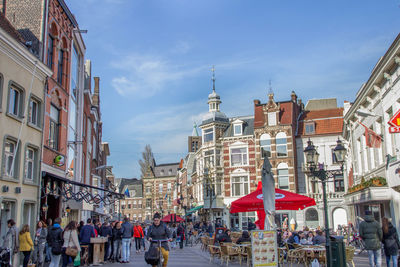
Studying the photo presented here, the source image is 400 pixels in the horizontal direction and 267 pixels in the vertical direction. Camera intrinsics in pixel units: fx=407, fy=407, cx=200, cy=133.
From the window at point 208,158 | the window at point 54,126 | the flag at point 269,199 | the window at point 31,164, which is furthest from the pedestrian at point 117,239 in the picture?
the window at point 208,158

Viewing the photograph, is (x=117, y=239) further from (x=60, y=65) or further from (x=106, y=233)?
(x=60, y=65)

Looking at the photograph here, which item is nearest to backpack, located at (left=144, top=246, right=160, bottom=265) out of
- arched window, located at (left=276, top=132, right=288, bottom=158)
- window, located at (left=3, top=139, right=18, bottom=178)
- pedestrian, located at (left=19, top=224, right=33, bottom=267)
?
pedestrian, located at (left=19, top=224, right=33, bottom=267)

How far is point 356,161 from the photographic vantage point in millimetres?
26062

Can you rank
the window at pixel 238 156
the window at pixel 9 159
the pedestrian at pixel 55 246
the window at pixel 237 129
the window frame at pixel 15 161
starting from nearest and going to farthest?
the pedestrian at pixel 55 246
the window frame at pixel 15 161
the window at pixel 9 159
the window at pixel 238 156
the window at pixel 237 129

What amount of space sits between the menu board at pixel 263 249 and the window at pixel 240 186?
33013 mm

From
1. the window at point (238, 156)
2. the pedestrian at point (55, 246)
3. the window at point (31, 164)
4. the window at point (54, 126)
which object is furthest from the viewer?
the window at point (238, 156)

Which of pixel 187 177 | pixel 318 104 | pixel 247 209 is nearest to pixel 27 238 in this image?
pixel 247 209

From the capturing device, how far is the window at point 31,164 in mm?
15870

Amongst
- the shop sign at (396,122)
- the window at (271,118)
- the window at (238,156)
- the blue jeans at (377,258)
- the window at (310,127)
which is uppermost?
the window at (271,118)

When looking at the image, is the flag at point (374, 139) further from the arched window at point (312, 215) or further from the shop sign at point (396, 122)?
the arched window at point (312, 215)

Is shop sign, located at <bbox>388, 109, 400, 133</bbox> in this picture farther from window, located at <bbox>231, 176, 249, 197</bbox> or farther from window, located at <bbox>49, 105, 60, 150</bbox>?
window, located at <bbox>231, 176, 249, 197</bbox>

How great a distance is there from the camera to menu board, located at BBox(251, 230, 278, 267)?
37.2ft

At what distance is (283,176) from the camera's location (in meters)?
41.9

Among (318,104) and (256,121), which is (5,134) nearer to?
(256,121)
